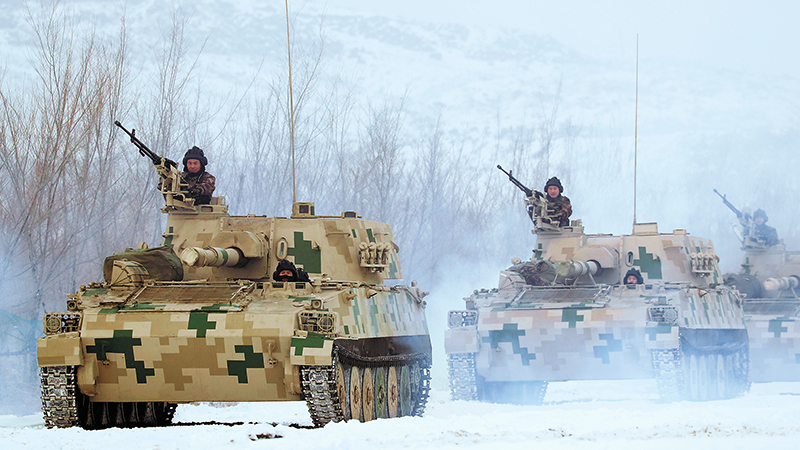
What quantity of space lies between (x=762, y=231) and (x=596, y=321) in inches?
468

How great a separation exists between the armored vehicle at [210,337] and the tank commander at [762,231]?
51.3ft

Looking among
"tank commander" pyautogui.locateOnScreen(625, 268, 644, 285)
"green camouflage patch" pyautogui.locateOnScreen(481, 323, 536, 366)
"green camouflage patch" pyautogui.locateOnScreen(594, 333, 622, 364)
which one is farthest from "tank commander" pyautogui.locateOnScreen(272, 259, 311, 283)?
"tank commander" pyautogui.locateOnScreen(625, 268, 644, 285)

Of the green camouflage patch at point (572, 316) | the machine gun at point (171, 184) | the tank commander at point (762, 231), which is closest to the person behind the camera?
the machine gun at point (171, 184)

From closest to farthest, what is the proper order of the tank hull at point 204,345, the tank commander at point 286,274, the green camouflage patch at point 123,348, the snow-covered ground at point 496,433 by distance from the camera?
the snow-covered ground at point 496,433
the tank hull at point 204,345
the green camouflage patch at point 123,348
the tank commander at point 286,274

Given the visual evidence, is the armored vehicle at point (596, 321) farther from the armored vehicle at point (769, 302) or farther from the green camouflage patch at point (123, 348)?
the green camouflage patch at point (123, 348)

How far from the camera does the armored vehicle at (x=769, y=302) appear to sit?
25.1 metres

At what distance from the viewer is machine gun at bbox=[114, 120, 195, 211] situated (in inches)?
661

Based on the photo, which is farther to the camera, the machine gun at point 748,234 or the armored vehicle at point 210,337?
the machine gun at point 748,234

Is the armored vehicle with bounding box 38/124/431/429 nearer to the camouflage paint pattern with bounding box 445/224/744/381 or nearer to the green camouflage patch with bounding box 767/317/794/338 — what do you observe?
the camouflage paint pattern with bounding box 445/224/744/381

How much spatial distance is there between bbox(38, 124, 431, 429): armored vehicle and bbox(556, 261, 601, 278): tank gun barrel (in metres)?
4.90

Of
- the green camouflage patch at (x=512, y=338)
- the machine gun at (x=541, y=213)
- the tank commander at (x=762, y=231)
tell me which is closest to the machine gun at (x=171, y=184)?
the green camouflage patch at (x=512, y=338)

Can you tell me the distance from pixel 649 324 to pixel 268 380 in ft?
24.5

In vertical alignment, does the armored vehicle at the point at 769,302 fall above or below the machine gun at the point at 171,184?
below

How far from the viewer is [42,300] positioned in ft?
74.3
